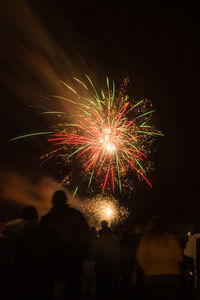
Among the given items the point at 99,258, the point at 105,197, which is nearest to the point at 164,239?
the point at 99,258

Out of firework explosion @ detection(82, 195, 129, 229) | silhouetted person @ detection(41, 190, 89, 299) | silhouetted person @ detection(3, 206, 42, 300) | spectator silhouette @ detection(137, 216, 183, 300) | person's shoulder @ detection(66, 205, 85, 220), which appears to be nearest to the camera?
spectator silhouette @ detection(137, 216, 183, 300)

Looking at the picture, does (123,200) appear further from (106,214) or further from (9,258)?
(9,258)

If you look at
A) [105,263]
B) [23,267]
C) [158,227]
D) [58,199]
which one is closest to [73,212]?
[58,199]

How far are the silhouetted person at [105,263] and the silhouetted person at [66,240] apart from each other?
1381mm

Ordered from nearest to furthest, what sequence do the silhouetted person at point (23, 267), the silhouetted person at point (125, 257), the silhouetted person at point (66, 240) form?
the silhouetted person at point (23, 267) → the silhouetted person at point (66, 240) → the silhouetted person at point (125, 257)

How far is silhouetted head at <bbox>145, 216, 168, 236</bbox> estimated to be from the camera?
13.6 ft

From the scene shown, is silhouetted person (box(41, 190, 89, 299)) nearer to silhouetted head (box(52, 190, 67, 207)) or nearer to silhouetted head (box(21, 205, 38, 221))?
silhouetted head (box(52, 190, 67, 207))

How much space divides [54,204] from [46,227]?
0.50 meters

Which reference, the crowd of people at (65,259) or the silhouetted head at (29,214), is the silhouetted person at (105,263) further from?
→ the silhouetted head at (29,214)

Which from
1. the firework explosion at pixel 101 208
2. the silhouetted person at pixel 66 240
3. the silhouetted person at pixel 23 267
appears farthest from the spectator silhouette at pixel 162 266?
the firework explosion at pixel 101 208

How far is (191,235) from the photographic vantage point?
6.58 metres

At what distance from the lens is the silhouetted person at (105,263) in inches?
245

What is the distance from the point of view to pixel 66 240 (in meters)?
4.69

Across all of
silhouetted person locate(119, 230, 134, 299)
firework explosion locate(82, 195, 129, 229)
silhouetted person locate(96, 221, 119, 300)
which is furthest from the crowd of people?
firework explosion locate(82, 195, 129, 229)
